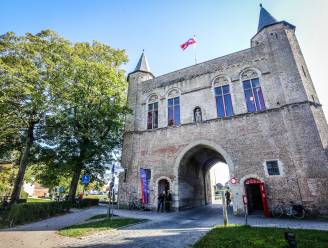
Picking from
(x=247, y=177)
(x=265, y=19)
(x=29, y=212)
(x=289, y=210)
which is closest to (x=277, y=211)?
(x=289, y=210)

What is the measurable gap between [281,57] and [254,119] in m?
5.62

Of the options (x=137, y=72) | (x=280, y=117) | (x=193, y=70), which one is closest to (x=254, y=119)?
(x=280, y=117)

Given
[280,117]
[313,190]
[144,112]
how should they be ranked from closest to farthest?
[313,190], [280,117], [144,112]

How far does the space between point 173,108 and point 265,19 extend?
12046mm

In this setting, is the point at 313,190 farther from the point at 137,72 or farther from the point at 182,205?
the point at 137,72

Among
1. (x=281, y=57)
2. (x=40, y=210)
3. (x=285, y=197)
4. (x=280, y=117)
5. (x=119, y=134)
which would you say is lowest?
(x=40, y=210)

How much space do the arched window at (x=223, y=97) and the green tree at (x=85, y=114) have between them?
9276 millimetres

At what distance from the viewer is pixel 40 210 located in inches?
549

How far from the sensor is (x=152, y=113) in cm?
2188

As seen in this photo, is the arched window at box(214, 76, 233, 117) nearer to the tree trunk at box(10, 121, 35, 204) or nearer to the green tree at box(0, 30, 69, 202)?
the green tree at box(0, 30, 69, 202)

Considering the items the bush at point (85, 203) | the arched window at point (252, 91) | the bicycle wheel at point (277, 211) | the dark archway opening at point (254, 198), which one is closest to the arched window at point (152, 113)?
the arched window at point (252, 91)

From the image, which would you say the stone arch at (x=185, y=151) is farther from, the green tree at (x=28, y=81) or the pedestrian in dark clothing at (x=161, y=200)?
the green tree at (x=28, y=81)

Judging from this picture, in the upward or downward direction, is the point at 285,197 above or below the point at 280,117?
below

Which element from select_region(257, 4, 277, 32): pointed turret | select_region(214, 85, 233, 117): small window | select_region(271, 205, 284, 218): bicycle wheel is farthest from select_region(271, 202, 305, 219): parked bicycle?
select_region(257, 4, 277, 32): pointed turret
